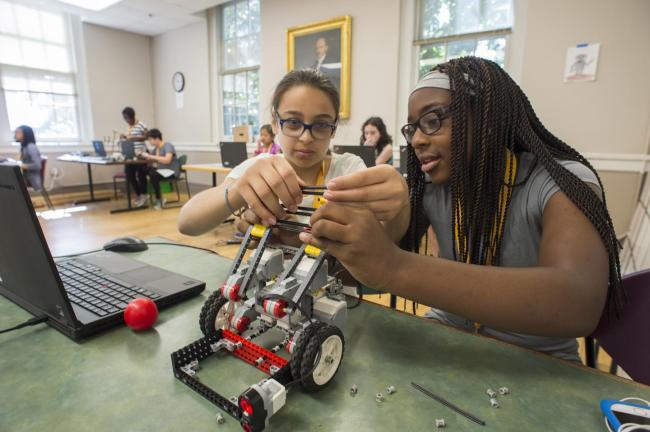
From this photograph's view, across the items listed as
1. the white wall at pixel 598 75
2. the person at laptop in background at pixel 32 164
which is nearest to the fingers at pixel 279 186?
the white wall at pixel 598 75

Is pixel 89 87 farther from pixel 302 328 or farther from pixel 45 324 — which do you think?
pixel 302 328

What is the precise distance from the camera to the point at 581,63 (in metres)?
3.06

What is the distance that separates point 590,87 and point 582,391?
137 inches

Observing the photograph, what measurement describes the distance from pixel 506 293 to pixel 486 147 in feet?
1.21

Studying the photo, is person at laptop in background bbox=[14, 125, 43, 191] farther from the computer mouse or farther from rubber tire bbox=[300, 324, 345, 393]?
rubber tire bbox=[300, 324, 345, 393]

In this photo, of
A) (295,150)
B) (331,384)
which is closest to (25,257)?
(331,384)

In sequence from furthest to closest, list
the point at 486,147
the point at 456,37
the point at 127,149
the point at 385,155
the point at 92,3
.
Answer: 1. the point at 92,3
2. the point at 127,149
3. the point at 456,37
4. the point at 385,155
5. the point at 486,147

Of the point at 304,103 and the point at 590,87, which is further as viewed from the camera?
the point at 590,87

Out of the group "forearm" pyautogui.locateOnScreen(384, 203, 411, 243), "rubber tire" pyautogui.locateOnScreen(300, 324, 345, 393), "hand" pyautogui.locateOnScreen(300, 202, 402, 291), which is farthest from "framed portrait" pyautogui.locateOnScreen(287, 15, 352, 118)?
"rubber tire" pyautogui.locateOnScreen(300, 324, 345, 393)

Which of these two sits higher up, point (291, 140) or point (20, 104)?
point (20, 104)

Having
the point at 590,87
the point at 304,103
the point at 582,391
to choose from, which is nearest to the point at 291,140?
the point at 304,103

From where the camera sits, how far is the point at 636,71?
289 centimetres

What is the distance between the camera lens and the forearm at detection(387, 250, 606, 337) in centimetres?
58

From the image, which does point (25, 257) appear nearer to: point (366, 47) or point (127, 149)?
point (366, 47)
